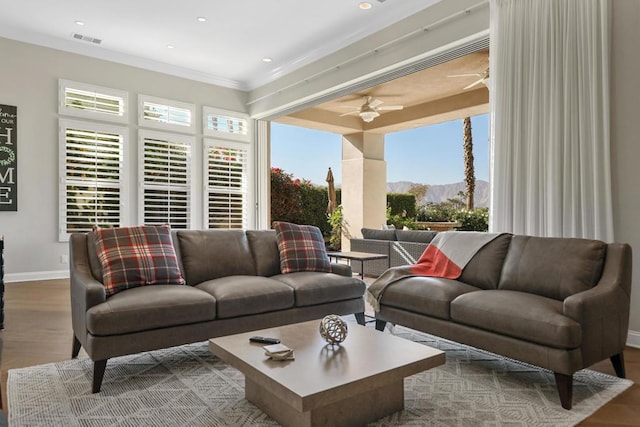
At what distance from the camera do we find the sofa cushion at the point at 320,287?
3.26 m

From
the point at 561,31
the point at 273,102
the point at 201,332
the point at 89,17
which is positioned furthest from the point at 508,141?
the point at 89,17

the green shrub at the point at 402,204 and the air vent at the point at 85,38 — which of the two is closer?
the air vent at the point at 85,38

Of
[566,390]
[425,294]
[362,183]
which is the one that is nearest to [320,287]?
[425,294]

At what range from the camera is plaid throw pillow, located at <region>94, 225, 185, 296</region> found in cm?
288

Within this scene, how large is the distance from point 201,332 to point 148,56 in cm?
530

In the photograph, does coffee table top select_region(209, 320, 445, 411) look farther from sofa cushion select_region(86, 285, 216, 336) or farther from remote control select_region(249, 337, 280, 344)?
sofa cushion select_region(86, 285, 216, 336)

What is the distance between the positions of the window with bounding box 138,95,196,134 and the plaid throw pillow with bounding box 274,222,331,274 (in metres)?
3.95

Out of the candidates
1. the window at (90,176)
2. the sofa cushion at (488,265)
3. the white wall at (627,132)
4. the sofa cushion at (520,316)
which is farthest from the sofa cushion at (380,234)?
the window at (90,176)

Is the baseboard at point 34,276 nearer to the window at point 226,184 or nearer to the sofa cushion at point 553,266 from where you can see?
the window at point 226,184

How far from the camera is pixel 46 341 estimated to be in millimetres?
3297

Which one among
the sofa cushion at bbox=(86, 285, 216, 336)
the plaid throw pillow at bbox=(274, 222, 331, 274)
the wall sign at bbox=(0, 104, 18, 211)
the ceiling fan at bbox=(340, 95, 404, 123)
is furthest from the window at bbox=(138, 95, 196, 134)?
the sofa cushion at bbox=(86, 285, 216, 336)

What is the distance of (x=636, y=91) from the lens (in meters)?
3.27

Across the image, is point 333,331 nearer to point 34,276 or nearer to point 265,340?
point 265,340

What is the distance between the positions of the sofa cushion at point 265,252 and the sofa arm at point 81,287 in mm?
1298
